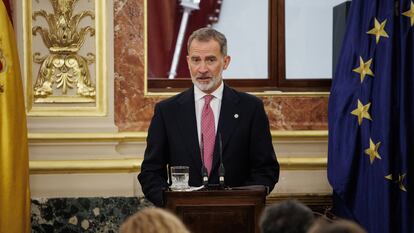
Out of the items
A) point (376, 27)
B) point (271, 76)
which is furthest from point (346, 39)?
point (271, 76)

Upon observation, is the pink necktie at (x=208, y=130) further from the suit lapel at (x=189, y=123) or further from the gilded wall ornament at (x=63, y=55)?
the gilded wall ornament at (x=63, y=55)

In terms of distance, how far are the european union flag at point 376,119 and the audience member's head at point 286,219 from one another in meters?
2.47

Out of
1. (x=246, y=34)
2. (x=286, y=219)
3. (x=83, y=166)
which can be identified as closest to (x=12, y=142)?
(x=83, y=166)

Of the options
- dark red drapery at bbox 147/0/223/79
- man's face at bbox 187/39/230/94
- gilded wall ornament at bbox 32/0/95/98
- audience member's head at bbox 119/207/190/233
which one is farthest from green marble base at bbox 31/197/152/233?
audience member's head at bbox 119/207/190/233

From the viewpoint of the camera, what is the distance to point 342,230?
6.66 ft

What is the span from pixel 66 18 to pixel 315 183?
1985 millimetres

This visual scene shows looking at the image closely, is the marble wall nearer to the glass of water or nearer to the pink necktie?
the pink necktie

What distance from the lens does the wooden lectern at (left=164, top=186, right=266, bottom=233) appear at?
11.4ft

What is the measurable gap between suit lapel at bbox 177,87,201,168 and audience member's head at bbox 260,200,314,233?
1.50 meters

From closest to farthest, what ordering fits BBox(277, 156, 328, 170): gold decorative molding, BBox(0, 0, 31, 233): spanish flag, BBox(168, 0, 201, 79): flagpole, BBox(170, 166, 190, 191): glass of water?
BBox(170, 166, 190, 191): glass of water
BBox(0, 0, 31, 233): spanish flag
BBox(277, 156, 328, 170): gold decorative molding
BBox(168, 0, 201, 79): flagpole

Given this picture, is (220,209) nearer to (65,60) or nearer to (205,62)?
(205,62)

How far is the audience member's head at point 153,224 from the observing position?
2227 mm

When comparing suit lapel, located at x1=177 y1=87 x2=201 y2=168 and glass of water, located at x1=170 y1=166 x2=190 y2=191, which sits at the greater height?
suit lapel, located at x1=177 y1=87 x2=201 y2=168

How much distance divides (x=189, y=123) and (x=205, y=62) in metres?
0.32
